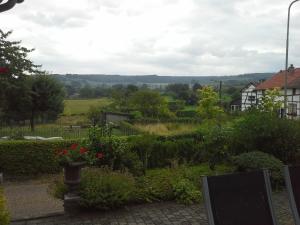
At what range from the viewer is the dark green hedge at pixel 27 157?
39.6 ft

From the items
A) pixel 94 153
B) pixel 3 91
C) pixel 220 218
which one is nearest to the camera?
pixel 220 218

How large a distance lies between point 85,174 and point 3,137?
9.90 metres

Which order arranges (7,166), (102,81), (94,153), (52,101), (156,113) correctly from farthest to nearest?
(102,81) < (156,113) < (52,101) < (7,166) < (94,153)

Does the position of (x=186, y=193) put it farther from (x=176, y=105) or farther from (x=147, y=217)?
(x=176, y=105)

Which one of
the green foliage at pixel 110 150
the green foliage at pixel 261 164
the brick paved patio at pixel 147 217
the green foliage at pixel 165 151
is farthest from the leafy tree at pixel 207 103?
the brick paved patio at pixel 147 217

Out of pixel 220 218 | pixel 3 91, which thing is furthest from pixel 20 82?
pixel 220 218

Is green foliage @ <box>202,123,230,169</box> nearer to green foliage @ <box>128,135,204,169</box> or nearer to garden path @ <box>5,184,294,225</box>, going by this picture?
green foliage @ <box>128,135,204,169</box>

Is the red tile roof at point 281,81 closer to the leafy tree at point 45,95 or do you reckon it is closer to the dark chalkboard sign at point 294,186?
the leafy tree at point 45,95

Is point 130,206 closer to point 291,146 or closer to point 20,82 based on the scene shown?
point 291,146

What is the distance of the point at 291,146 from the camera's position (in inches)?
432

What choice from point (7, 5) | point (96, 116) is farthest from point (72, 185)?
point (96, 116)

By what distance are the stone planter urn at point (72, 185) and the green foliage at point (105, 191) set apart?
0.12 metres

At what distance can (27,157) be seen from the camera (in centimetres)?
1221

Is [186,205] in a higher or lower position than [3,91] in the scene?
lower
